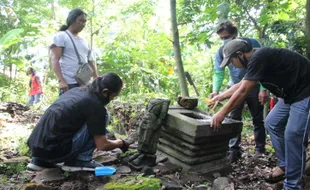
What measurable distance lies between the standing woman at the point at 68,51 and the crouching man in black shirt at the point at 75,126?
0.89 metres

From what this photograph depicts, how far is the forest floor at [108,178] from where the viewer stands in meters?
3.12

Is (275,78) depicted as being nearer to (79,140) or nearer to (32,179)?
(79,140)

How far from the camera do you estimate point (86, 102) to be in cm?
308

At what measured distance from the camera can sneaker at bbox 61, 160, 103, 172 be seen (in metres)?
3.21

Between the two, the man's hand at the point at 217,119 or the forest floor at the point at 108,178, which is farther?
the man's hand at the point at 217,119

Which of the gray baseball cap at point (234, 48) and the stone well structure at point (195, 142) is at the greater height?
the gray baseball cap at point (234, 48)

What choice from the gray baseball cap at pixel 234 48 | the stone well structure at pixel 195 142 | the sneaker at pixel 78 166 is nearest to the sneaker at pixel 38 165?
the sneaker at pixel 78 166

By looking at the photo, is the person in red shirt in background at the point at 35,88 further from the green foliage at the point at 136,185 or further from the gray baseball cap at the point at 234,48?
the gray baseball cap at the point at 234,48

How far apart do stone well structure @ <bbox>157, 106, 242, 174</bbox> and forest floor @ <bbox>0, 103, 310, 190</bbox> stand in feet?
0.48

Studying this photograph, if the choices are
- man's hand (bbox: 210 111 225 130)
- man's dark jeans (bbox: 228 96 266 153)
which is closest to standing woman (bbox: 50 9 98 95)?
man's hand (bbox: 210 111 225 130)

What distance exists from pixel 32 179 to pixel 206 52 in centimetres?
1123

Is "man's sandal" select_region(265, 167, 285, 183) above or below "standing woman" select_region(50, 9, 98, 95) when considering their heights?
below

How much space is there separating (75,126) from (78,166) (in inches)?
17.7

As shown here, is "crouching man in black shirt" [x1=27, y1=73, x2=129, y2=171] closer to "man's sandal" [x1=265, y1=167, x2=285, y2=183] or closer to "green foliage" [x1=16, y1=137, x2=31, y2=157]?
"green foliage" [x1=16, y1=137, x2=31, y2=157]
